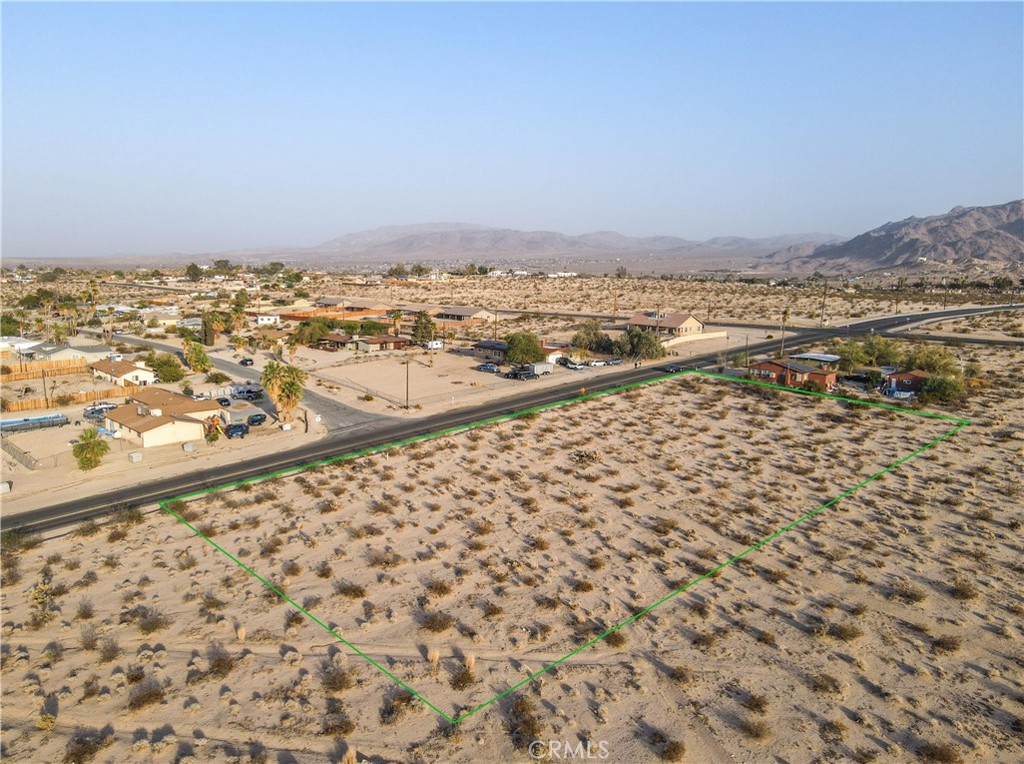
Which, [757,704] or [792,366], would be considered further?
[792,366]

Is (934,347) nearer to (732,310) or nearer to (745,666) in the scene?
(732,310)

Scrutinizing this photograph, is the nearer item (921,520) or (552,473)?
(921,520)

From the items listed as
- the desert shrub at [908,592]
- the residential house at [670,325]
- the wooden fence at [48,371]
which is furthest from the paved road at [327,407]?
the residential house at [670,325]

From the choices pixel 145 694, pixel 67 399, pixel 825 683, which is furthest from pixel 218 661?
pixel 67 399

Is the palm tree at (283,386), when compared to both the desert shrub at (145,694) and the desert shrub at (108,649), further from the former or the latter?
the desert shrub at (145,694)

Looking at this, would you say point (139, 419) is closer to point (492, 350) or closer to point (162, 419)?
point (162, 419)

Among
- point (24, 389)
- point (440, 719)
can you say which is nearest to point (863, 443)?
point (440, 719)
